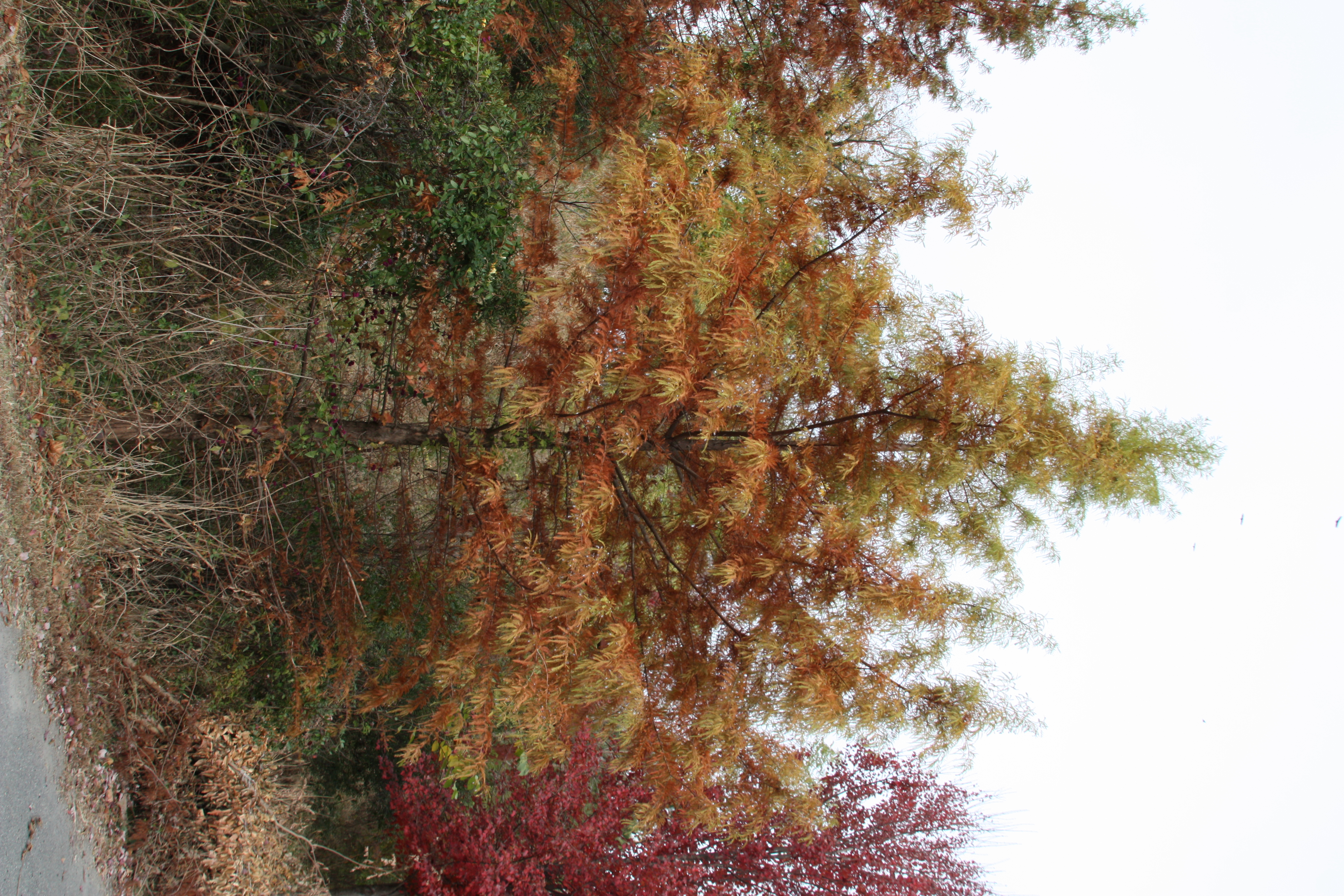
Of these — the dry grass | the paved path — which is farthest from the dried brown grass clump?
the paved path

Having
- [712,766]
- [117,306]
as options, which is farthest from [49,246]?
[712,766]

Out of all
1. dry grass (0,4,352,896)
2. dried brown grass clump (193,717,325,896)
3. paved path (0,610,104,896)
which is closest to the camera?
paved path (0,610,104,896)

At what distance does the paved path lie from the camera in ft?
13.5

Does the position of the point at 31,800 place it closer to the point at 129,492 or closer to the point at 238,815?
the point at 238,815

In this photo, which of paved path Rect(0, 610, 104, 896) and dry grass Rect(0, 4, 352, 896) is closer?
paved path Rect(0, 610, 104, 896)

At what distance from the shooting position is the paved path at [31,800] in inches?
161

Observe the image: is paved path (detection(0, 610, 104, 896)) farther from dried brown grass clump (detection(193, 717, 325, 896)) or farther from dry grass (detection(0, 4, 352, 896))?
dried brown grass clump (detection(193, 717, 325, 896))

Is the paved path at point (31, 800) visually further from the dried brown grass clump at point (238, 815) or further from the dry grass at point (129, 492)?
the dried brown grass clump at point (238, 815)

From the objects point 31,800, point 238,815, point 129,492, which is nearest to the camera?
point 31,800

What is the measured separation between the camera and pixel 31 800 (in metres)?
4.29

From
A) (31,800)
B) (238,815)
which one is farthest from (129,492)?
(238,815)

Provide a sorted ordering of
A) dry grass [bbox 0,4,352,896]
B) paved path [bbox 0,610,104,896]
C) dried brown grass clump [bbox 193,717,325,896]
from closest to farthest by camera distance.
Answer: paved path [bbox 0,610,104,896]
dry grass [bbox 0,4,352,896]
dried brown grass clump [bbox 193,717,325,896]

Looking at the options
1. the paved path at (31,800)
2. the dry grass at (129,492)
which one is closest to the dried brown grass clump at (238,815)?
the dry grass at (129,492)

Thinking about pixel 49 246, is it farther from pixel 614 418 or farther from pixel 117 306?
pixel 614 418
